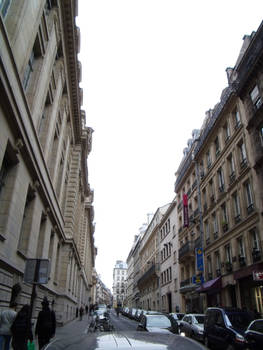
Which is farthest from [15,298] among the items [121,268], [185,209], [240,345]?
[121,268]

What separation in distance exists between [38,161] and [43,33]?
6.57m

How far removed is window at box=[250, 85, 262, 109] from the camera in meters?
21.9

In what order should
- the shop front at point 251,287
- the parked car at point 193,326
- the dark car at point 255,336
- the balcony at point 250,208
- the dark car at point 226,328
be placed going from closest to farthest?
the dark car at point 255,336 < the dark car at point 226,328 < the parked car at point 193,326 < the shop front at point 251,287 < the balcony at point 250,208

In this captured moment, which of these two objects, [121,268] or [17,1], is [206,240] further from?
[121,268]

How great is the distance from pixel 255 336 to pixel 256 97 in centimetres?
1735

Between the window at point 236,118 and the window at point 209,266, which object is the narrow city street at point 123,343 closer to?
the window at point 236,118

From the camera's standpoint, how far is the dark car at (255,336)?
919 centimetres

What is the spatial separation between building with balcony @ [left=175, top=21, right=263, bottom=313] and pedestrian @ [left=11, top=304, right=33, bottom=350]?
13957 mm

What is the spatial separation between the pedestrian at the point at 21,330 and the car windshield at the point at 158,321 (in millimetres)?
6439

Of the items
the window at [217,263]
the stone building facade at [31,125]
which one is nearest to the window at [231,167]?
→ the window at [217,263]

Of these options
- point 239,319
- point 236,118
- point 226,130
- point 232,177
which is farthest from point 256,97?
point 239,319

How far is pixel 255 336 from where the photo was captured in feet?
31.1

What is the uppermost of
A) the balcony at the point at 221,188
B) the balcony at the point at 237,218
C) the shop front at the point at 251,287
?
the balcony at the point at 221,188

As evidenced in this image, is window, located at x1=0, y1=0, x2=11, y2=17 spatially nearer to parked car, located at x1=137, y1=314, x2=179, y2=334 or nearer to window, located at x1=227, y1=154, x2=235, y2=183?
parked car, located at x1=137, y1=314, x2=179, y2=334
